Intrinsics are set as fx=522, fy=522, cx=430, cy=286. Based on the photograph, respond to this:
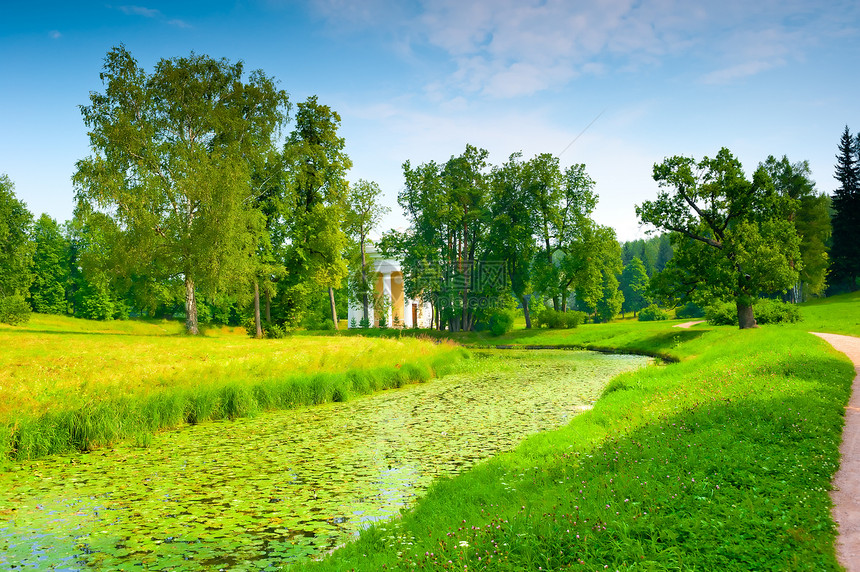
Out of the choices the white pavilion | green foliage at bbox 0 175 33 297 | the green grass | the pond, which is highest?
green foliage at bbox 0 175 33 297

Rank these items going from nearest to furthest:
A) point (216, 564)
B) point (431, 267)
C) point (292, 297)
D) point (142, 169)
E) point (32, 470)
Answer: point (216, 564), point (32, 470), point (142, 169), point (292, 297), point (431, 267)

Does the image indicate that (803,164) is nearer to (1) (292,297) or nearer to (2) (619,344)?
(2) (619,344)

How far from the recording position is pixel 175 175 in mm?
29469

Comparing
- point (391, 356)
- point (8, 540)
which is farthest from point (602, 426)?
point (391, 356)

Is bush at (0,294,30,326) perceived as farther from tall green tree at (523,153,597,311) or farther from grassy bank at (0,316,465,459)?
tall green tree at (523,153,597,311)

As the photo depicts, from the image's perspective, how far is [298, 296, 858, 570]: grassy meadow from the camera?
5.04 m

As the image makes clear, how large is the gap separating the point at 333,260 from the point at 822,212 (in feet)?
185

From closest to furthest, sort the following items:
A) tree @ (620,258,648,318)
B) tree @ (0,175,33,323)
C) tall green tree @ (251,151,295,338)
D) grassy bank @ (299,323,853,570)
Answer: grassy bank @ (299,323,853,570) < tall green tree @ (251,151,295,338) < tree @ (0,175,33,323) < tree @ (620,258,648,318)

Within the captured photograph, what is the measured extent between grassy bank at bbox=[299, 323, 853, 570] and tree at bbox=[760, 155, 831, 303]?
5575 centimetres

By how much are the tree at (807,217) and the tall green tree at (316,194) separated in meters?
46.5

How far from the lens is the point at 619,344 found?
38.9 metres

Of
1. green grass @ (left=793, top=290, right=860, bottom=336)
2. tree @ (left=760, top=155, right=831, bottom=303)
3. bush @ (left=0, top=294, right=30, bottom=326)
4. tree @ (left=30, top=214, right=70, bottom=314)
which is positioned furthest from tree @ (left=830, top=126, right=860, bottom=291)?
tree @ (left=30, top=214, right=70, bottom=314)

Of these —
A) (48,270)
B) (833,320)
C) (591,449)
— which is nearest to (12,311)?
(48,270)

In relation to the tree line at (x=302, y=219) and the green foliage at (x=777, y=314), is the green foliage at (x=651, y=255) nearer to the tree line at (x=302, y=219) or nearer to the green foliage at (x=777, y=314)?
the tree line at (x=302, y=219)
